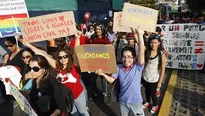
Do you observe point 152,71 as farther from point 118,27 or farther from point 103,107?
point 103,107

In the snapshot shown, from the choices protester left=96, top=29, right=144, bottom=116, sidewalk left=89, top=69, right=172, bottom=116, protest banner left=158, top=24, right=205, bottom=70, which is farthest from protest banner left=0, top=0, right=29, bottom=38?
protest banner left=158, top=24, right=205, bottom=70

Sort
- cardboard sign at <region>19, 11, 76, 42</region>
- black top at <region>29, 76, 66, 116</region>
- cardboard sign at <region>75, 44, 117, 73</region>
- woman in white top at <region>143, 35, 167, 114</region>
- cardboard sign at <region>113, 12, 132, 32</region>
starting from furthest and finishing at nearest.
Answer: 1. woman in white top at <region>143, 35, 167, 114</region>
2. cardboard sign at <region>113, 12, 132, 32</region>
3. cardboard sign at <region>19, 11, 76, 42</region>
4. cardboard sign at <region>75, 44, 117, 73</region>
5. black top at <region>29, 76, 66, 116</region>

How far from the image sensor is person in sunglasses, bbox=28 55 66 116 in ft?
7.44

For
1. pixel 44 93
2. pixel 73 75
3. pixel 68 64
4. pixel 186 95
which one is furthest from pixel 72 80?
pixel 186 95

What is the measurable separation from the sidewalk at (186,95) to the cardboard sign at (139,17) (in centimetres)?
179

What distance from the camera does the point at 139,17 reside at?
3.04 meters

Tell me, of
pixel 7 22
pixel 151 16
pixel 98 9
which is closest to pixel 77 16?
pixel 98 9

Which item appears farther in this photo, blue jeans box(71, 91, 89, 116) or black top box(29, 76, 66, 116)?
blue jeans box(71, 91, 89, 116)

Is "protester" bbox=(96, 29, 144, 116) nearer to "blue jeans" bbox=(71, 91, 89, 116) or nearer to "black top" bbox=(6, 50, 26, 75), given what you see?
"blue jeans" bbox=(71, 91, 89, 116)

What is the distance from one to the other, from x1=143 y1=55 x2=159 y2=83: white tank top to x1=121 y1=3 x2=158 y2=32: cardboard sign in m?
0.84

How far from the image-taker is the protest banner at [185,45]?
6074 mm

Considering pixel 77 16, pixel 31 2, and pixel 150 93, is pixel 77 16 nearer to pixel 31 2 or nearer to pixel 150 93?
pixel 31 2

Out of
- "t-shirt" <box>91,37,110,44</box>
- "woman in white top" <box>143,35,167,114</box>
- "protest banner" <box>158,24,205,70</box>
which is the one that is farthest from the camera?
"protest banner" <box>158,24,205,70</box>

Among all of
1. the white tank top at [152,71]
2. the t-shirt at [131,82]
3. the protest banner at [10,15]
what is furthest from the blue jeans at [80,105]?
the protest banner at [10,15]
